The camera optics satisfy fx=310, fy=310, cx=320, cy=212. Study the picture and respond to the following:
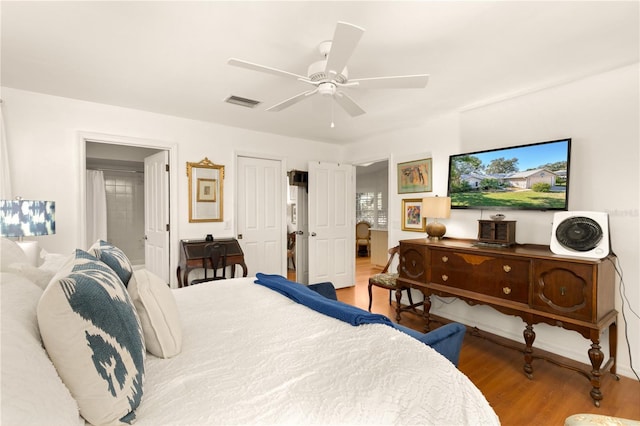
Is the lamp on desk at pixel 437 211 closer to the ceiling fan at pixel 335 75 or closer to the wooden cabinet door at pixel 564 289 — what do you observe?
the wooden cabinet door at pixel 564 289

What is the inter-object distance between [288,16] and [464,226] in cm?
289

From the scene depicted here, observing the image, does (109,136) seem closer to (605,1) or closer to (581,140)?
(605,1)

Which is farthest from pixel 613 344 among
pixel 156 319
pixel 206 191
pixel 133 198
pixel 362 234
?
pixel 133 198

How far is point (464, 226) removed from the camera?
3.60 m

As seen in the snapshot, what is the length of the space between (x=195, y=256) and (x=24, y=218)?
1.69 m

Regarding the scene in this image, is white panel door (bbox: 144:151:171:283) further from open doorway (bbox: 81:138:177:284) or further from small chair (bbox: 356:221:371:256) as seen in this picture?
small chair (bbox: 356:221:371:256)

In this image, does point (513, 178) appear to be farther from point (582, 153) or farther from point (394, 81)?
point (394, 81)

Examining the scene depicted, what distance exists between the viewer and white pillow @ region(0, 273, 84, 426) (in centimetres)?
56

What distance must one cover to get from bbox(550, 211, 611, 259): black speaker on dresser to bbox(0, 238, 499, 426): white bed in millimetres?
1927

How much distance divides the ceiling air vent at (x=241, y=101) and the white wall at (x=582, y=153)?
2.33 meters

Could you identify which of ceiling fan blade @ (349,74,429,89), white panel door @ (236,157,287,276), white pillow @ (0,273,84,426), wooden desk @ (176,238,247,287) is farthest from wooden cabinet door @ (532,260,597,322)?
white panel door @ (236,157,287,276)

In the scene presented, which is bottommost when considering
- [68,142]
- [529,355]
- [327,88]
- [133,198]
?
[529,355]

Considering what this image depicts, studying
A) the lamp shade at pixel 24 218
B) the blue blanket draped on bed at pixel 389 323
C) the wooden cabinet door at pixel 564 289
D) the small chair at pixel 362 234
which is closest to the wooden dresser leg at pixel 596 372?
the wooden cabinet door at pixel 564 289

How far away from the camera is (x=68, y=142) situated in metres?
3.27
